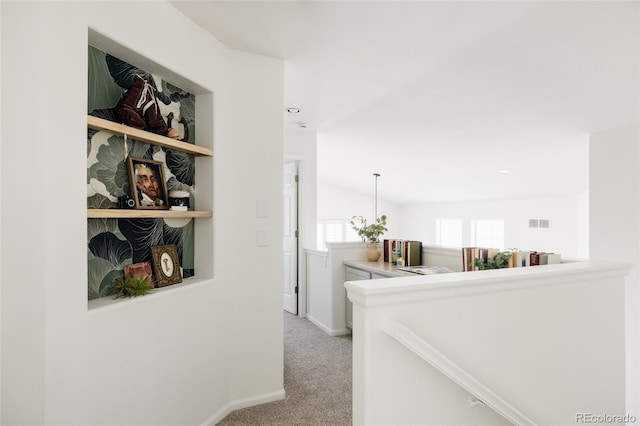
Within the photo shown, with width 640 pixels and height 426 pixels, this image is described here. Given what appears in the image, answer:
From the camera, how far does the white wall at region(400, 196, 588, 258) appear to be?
237 inches

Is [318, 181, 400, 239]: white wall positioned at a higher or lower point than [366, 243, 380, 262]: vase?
higher

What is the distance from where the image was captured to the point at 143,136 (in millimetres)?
1728

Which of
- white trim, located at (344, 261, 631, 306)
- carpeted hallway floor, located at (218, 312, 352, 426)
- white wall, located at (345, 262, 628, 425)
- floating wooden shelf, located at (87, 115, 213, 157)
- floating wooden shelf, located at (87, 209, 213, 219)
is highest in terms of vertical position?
floating wooden shelf, located at (87, 115, 213, 157)

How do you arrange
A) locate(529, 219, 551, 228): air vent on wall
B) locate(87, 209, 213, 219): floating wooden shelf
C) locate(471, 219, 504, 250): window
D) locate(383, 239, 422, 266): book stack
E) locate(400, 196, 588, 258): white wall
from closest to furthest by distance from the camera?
locate(87, 209, 213, 219): floating wooden shelf, locate(383, 239, 422, 266): book stack, locate(400, 196, 588, 258): white wall, locate(529, 219, 551, 228): air vent on wall, locate(471, 219, 504, 250): window

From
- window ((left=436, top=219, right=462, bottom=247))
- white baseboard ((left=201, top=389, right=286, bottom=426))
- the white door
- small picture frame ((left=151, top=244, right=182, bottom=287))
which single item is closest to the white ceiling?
the white door

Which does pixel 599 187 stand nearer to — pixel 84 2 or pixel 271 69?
pixel 271 69

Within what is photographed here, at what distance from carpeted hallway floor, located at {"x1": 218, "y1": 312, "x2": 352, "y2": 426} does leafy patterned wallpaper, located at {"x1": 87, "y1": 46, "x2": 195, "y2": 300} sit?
1189 mm

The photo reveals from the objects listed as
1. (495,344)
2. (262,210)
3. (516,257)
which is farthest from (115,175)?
(516,257)

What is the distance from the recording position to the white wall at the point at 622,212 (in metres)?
2.95

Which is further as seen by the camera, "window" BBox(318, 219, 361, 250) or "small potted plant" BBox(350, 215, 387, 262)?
"window" BBox(318, 219, 361, 250)

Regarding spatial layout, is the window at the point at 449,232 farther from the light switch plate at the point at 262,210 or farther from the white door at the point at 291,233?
the light switch plate at the point at 262,210

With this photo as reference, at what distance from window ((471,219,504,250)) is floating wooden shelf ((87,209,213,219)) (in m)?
6.85

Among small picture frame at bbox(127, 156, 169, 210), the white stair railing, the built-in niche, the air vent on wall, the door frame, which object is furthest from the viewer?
the air vent on wall

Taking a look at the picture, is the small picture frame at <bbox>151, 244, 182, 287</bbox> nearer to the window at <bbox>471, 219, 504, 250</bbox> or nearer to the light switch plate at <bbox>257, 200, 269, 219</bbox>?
the light switch plate at <bbox>257, 200, 269, 219</bbox>
